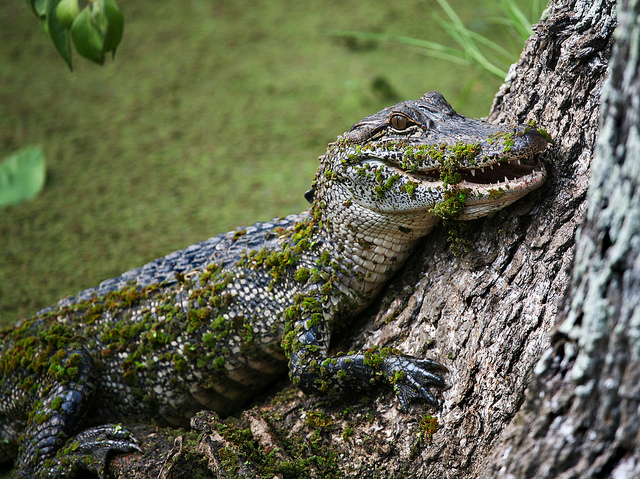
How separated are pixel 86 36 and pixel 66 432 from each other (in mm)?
1696

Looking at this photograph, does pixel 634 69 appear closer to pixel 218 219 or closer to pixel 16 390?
pixel 16 390

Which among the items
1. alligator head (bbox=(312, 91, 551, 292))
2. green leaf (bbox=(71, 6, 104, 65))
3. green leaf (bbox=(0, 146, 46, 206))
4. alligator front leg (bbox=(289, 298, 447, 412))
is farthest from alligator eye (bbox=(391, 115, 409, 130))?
green leaf (bbox=(0, 146, 46, 206))

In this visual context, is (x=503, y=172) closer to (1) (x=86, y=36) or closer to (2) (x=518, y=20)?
(1) (x=86, y=36)

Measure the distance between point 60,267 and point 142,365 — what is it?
1930 mm

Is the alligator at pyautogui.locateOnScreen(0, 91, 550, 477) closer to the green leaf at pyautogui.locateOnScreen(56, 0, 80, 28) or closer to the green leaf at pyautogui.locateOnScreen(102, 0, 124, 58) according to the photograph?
the green leaf at pyautogui.locateOnScreen(102, 0, 124, 58)

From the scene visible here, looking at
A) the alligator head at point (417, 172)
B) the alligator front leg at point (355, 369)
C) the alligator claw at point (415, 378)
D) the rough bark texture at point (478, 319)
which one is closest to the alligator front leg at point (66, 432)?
the rough bark texture at point (478, 319)

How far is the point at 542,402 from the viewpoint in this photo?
1151 millimetres

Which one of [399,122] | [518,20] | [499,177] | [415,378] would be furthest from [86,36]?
[518,20]

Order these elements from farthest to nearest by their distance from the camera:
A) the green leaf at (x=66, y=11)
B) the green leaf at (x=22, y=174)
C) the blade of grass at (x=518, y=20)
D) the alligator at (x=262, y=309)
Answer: the blade of grass at (x=518, y=20) → the green leaf at (x=22, y=174) → the green leaf at (x=66, y=11) → the alligator at (x=262, y=309)

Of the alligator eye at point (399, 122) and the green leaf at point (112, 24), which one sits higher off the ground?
the green leaf at point (112, 24)

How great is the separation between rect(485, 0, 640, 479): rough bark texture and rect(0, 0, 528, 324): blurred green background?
331 cm

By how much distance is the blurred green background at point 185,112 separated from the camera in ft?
13.9

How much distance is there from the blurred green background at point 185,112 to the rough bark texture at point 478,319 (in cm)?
228

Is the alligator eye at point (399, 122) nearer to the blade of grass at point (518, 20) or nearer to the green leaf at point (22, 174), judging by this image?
the blade of grass at point (518, 20)
